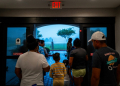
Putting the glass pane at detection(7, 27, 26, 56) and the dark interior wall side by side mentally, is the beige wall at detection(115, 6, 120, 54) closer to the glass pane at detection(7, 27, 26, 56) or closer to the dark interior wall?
the dark interior wall

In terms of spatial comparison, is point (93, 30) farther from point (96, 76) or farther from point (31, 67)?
point (31, 67)

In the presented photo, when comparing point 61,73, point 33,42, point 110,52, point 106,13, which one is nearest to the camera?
point 110,52

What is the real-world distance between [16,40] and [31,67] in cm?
231

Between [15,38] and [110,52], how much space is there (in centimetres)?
299

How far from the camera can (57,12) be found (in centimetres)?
324

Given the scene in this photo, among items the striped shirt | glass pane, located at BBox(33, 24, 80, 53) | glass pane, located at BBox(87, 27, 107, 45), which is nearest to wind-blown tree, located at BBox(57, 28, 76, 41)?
glass pane, located at BBox(33, 24, 80, 53)

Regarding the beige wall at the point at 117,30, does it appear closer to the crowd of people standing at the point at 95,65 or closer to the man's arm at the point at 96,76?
the crowd of people standing at the point at 95,65

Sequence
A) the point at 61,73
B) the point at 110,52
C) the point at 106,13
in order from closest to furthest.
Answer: the point at 110,52
the point at 61,73
the point at 106,13

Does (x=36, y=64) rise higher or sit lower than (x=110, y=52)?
lower

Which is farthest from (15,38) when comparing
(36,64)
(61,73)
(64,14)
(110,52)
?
(110,52)

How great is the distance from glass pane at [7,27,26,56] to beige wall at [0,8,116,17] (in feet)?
1.57

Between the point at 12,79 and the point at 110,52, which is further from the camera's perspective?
the point at 12,79

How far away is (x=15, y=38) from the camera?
11.2 ft

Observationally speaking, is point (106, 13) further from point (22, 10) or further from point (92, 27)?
point (22, 10)
